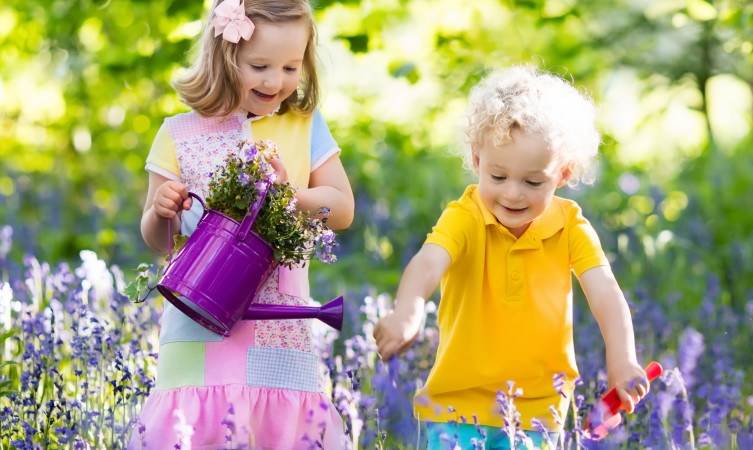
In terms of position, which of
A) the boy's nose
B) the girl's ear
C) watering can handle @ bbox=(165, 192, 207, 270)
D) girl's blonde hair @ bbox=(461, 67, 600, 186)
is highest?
girl's blonde hair @ bbox=(461, 67, 600, 186)

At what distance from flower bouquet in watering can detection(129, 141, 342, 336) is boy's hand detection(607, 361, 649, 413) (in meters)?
0.68

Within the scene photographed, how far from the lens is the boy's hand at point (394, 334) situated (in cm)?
202

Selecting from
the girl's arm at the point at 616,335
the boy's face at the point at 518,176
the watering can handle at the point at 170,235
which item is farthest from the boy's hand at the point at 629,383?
the watering can handle at the point at 170,235

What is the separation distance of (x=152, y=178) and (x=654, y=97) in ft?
21.6

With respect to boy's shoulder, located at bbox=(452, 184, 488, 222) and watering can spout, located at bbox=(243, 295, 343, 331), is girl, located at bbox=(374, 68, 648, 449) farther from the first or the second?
watering can spout, located at bbox=(243, 295, 343, 331)

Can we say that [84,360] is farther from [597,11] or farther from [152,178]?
[597,11]

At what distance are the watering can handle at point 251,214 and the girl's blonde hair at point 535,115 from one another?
0.57m

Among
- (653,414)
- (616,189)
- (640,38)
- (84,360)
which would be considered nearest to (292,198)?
(84,360)

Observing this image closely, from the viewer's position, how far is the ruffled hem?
93.6 inches

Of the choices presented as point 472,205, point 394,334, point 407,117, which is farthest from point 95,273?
point 407,117

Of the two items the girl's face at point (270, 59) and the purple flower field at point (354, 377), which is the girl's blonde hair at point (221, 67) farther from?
the purple flower field at point (354, 377)

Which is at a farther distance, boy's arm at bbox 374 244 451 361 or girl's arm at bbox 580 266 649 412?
girl's arm at bbox 580 266 649 412

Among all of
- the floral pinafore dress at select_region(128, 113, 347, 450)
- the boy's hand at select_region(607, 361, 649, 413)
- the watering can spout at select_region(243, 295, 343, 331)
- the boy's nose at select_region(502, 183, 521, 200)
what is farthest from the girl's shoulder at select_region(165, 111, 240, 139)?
the boy's hand at select_region(607, 361, 649, 413)

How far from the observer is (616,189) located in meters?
6.50
